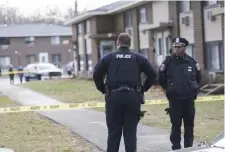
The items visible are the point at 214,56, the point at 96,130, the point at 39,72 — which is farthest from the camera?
the point at 39,72

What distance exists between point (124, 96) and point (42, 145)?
2959mm

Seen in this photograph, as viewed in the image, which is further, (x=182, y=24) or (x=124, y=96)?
(x=182, y=24)

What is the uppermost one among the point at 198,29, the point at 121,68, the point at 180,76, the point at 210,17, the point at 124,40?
the point at 210,17

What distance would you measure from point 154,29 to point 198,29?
469 centimetres

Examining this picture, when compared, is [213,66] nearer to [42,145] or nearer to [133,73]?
[42,145]

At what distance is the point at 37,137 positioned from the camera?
10305 mm

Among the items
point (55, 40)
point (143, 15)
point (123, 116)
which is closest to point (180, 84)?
point (123, 116)

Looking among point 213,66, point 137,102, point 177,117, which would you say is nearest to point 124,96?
point 137,102

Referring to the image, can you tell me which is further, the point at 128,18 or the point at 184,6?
the point at 128,18

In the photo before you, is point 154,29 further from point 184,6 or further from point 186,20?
point 186,20

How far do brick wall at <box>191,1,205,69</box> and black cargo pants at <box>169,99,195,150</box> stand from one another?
15151mm

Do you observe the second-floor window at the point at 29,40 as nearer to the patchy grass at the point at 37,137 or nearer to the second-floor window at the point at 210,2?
the second-floor window at the point at 210,2

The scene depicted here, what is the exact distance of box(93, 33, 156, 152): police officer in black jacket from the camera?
22.8 feet

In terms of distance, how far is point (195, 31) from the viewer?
23.3 m
